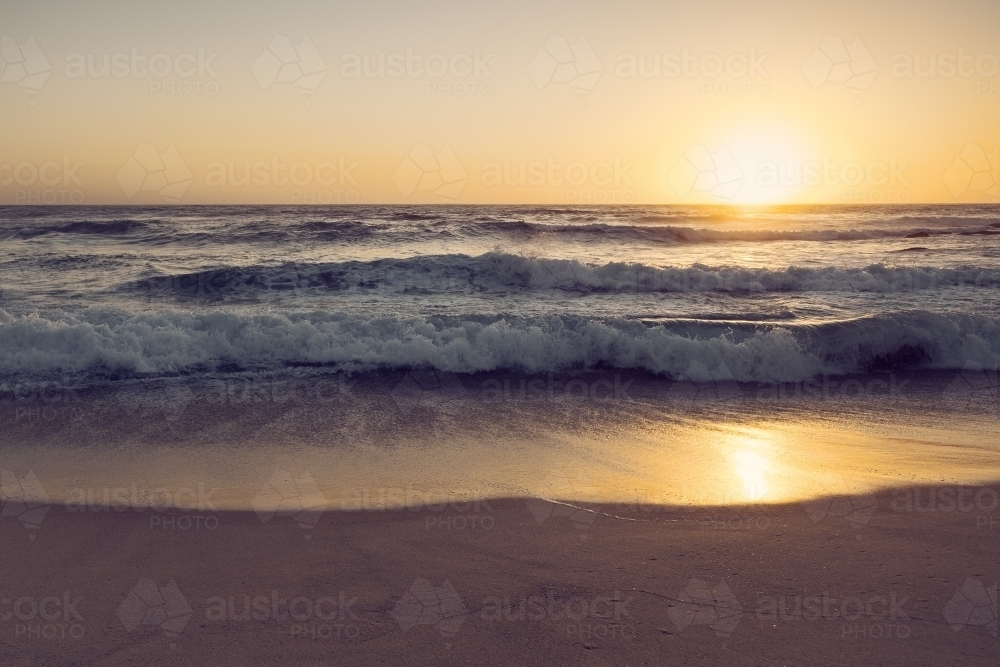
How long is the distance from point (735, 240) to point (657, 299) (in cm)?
1425

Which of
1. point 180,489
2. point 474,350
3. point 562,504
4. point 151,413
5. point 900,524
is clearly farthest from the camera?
point 474,350

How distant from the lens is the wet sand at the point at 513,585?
9.07ft

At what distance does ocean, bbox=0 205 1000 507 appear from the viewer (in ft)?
16.8

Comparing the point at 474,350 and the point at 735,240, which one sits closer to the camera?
the point at 474,350

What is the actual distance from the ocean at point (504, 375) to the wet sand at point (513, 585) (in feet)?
1.59

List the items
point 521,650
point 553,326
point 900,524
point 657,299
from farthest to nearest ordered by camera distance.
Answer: point 657,299, point 553,326, point 900,524, point 521,650

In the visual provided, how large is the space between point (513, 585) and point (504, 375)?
529cm

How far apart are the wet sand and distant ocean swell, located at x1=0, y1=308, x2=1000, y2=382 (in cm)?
452

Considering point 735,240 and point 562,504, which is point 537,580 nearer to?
point 562,504

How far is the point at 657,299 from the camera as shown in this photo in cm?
1388

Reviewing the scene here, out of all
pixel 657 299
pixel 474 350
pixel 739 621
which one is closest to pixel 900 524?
pixel 739 621
